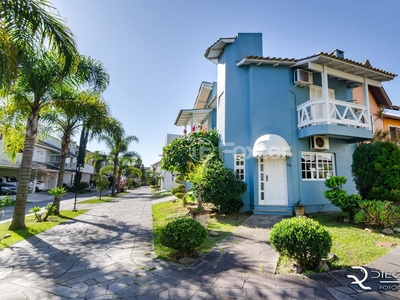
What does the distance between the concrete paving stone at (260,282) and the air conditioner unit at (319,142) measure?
34.9 feet

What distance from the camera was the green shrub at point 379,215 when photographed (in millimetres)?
9030

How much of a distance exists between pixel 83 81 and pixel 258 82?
36.8 ft

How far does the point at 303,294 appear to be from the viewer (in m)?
4.52

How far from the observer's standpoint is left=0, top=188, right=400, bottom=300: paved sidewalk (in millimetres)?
4648

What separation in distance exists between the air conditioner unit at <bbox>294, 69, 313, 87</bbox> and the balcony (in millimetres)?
1552

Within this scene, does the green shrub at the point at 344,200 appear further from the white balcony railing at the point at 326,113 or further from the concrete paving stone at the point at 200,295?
the concrete paving stone at the point at 200,295

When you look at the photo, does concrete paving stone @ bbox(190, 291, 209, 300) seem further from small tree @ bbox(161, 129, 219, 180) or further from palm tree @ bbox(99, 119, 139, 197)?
palm tree @ bbox(99, 119, 139, 197)

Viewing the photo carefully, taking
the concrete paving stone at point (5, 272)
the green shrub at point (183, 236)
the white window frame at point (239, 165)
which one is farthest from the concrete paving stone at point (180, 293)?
the white window frame at point (239, 165)

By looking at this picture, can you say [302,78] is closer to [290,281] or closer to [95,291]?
[290,281]

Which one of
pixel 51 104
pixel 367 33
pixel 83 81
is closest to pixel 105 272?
pixel 51 104

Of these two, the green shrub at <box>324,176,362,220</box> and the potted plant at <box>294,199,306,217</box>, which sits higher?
the green shrub at <box>324,176,362,220</box>

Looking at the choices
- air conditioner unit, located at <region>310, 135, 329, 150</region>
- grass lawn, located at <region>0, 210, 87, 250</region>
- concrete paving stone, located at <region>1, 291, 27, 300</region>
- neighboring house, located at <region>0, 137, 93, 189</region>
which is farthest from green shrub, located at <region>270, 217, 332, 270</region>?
neighboring house, located at <region>0, 137, 93, 189</region>

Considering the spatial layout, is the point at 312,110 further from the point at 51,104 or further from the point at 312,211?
the point at 51,104

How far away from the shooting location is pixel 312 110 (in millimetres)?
13312
